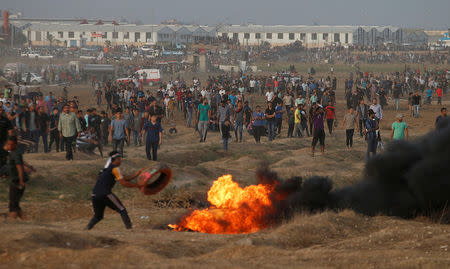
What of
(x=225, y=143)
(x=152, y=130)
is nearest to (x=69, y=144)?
(x=152, y=130)

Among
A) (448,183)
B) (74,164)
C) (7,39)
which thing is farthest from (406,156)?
(7,39)

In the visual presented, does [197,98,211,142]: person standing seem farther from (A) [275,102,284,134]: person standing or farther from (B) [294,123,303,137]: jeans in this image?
(B) [294,123,303,137]: jeans

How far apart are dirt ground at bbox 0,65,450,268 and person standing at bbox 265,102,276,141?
162 inches

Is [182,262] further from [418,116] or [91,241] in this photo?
[418,116]

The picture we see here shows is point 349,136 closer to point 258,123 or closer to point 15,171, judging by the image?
point 258,123

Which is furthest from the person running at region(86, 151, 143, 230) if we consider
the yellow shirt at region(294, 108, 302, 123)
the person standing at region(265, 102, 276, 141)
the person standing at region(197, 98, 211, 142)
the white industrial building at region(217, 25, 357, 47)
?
the white industrial building at region(217, 25, 357, 47)

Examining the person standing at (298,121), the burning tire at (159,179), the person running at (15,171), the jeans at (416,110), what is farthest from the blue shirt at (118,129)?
the jeans at (416,110)

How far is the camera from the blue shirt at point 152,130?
16.2 m

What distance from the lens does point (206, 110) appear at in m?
20.2

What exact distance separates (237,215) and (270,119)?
→ 429 inches

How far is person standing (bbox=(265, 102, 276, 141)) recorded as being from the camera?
2162cm

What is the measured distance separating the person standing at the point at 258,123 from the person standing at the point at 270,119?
0.74ft

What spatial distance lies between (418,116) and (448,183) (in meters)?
21.4

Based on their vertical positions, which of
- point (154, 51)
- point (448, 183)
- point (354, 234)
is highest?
point (154, 51)
